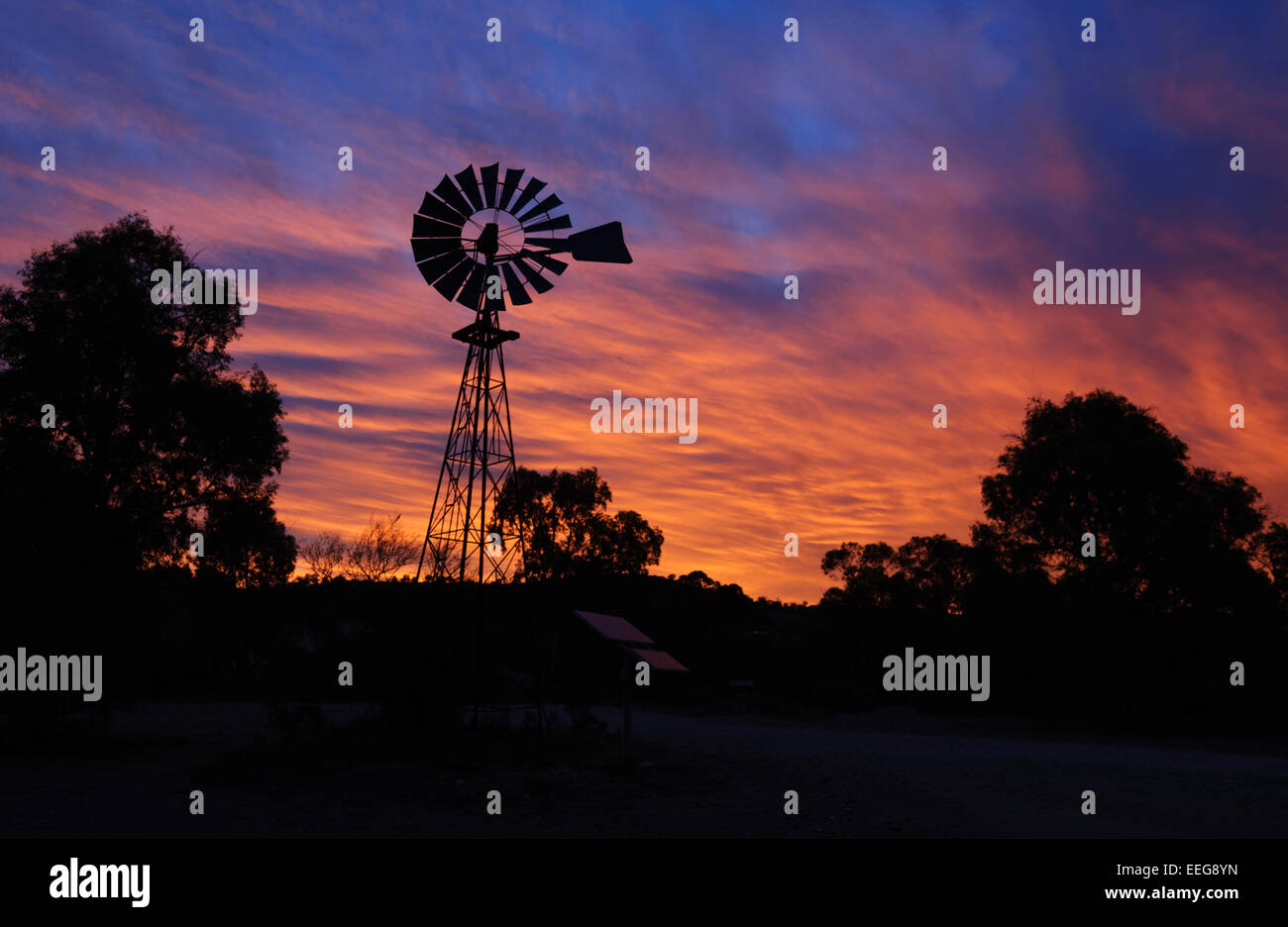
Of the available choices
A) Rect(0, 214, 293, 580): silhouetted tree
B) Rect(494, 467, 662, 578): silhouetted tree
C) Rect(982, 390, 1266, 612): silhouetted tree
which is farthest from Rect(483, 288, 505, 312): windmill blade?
Rect(494, 467, 662, 578): silhouetted tree

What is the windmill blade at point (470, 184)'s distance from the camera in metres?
23.1

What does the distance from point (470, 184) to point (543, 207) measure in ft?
5.96

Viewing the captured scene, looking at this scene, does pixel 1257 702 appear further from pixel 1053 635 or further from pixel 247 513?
pixel 247 513

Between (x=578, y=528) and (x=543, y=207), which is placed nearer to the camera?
(x=543, y=207)

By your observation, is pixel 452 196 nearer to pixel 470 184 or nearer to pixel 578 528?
pixel 470 184

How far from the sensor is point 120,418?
2338 centimetres

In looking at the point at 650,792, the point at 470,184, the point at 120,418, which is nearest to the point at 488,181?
the point at 470,184

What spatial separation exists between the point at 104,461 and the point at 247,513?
361 cm

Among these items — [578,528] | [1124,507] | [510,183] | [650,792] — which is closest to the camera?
[650,792]

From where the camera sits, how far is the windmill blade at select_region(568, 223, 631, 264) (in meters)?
23.2

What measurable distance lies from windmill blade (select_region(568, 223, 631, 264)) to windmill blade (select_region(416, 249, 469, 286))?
2.84 meters

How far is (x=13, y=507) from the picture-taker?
71.5 ft

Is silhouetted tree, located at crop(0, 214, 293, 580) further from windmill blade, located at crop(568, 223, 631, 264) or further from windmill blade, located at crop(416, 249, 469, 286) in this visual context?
windmill blade, located at crop(568, 223, 631, 264)
